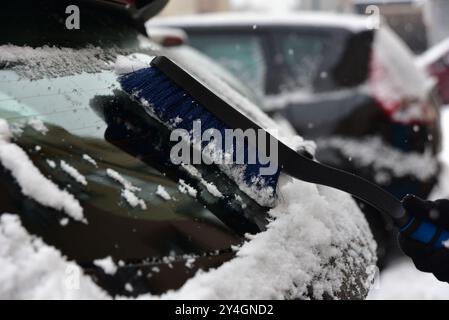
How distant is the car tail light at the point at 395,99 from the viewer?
3.59 meters

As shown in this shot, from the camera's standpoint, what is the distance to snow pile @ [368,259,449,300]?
6.18 ft

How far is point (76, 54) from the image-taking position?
1.32 m

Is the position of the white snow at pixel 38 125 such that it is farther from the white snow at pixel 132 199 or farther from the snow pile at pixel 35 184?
the white snow at pixel 132 199

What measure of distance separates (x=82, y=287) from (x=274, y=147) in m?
0.50

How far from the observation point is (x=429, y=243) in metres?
1.38

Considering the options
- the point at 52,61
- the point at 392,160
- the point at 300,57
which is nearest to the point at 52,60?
the point at 52,61

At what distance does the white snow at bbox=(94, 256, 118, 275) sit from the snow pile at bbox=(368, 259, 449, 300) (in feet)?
2.30

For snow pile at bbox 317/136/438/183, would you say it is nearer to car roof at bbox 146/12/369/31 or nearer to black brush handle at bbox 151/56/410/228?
car roof at bbox 146/12/369/31

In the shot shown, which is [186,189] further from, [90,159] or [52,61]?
[52,61]

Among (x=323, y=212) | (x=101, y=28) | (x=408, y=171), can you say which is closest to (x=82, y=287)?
(x=323, y=212)

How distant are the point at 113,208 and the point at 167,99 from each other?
1.12 ft

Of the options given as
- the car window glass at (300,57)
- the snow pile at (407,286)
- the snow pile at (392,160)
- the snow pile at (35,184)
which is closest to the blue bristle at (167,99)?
the snow pile at (35,184)

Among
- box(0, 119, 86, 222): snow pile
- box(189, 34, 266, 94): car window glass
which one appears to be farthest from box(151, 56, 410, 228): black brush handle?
box(189, 34, 266, 94): car window glass

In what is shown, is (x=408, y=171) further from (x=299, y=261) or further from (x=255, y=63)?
(x=299, y=261)
